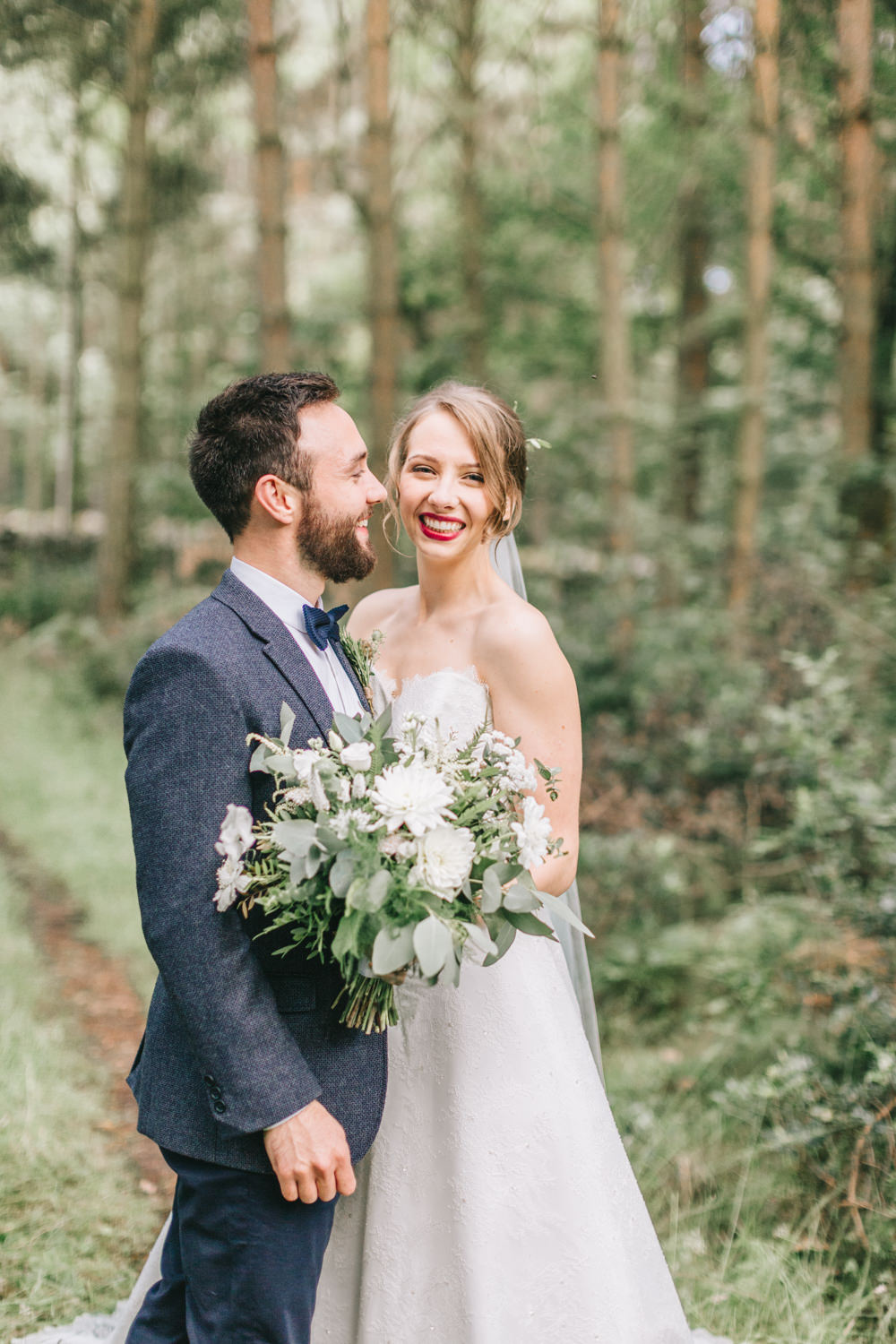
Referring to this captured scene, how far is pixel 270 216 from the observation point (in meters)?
8.37

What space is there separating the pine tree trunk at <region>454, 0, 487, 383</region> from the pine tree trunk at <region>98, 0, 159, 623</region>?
3.39 meters

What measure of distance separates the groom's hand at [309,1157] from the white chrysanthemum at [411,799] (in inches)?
24.3

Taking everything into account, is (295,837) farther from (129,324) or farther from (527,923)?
(129,324)

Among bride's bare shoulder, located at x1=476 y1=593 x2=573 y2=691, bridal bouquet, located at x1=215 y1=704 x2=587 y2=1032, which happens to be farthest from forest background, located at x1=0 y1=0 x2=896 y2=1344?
bridal bouquet, located at x1=215 y1=704 x2=587 y2=1032

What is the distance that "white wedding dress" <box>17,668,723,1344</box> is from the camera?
2.36 metres

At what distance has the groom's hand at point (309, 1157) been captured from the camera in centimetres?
190

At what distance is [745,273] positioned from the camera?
963 cm

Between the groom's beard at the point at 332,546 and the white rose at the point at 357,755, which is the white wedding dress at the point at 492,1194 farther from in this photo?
the white rose at the point at 357,755

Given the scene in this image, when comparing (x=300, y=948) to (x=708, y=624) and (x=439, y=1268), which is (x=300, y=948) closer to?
(x=439, y=1268)

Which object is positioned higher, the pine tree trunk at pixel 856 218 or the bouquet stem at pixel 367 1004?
the pine tree trunk at pixel 856 218

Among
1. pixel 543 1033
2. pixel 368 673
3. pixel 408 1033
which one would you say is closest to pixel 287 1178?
pixel 408 1033

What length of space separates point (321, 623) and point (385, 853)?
67cm

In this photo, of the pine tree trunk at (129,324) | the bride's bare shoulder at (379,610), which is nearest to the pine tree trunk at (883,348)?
the pine tree trunk at (129,324)

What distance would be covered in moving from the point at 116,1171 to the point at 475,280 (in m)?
11.3
